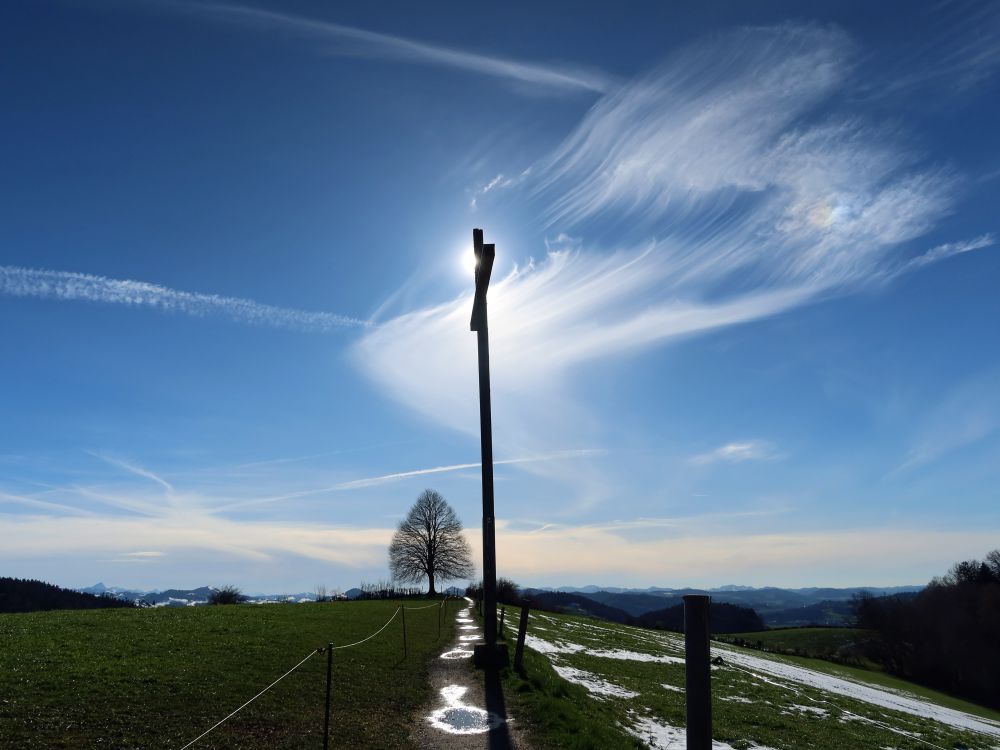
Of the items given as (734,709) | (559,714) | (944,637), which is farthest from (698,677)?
(944,637)

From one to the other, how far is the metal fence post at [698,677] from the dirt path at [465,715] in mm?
5269

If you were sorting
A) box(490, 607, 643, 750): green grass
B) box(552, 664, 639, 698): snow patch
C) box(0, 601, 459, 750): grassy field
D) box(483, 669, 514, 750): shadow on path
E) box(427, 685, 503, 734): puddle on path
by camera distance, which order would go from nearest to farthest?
box(0, 601, 459, 750): grassy field < box(483, 669, 514, 750): shadow on path < box(490, 607, 643, 750): green grass < box(427, 685, 503, 734): puddle on path < box(552, 664, 639, 698): snow patch

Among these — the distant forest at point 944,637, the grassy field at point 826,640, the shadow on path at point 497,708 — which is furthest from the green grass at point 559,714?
the distant forest at point 944,637

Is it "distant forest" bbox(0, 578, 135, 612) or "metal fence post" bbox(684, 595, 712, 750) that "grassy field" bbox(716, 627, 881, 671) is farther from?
"metal fence post" bbox(684, 595, 712, 750)

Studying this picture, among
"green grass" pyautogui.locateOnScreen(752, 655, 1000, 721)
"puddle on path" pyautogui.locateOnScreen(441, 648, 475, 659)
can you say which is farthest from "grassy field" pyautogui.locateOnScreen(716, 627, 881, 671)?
"puddle on path" pyautogui.locateOnScreen(441, 648, 475, 659)

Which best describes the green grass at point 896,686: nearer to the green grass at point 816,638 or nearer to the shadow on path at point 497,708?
the green grass at point 816,638

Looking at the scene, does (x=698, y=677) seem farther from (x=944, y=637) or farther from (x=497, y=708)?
(x=944, y=637)

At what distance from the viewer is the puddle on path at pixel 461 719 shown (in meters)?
11.1

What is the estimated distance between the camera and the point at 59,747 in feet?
28.1

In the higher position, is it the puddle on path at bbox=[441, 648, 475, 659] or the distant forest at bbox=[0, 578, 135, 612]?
the puddle on path at bbox=[441, 648, 475, 659]

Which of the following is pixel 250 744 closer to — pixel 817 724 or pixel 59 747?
pixel 59 747

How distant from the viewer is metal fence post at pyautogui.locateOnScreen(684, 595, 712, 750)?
565 centimetres

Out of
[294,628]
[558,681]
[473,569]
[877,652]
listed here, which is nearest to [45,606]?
[473,569]

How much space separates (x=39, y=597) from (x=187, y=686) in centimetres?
8670
